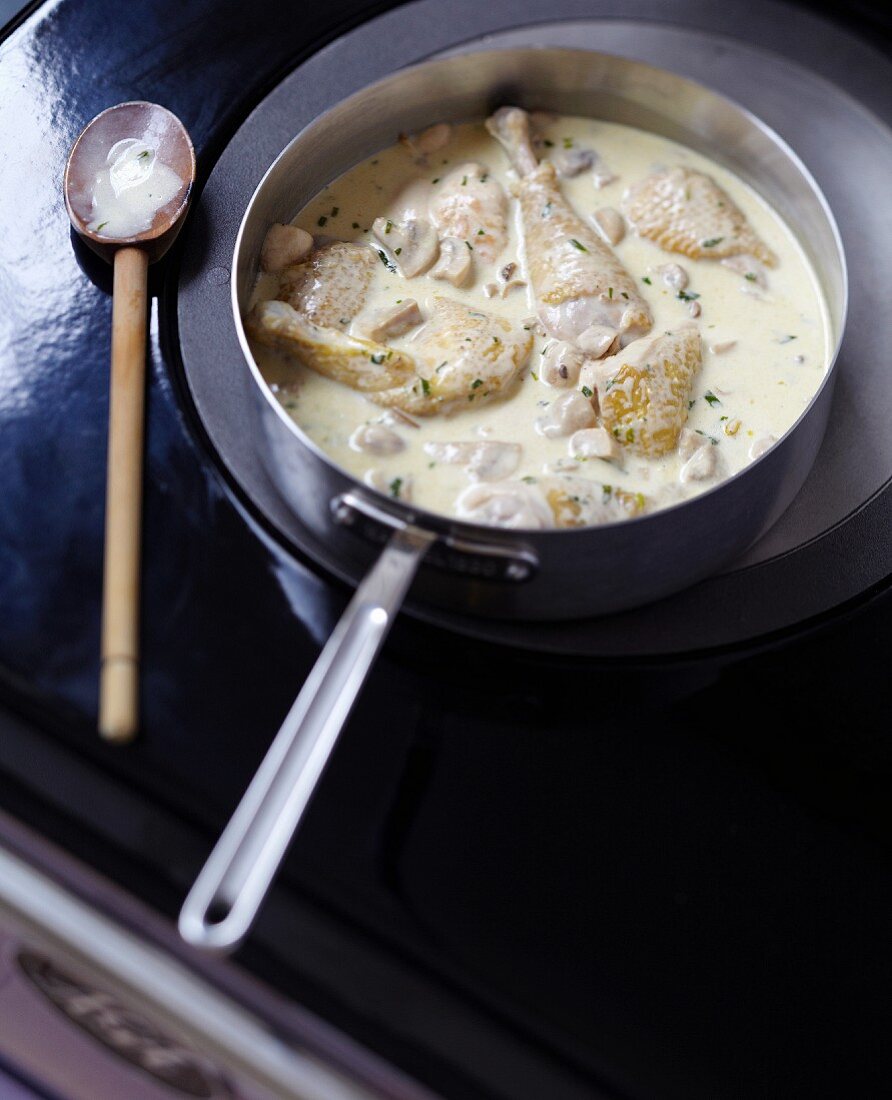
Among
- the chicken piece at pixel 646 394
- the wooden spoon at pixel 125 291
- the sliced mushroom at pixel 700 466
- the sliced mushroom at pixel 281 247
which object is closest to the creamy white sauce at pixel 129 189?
the wooden spoon at pixel 125 291

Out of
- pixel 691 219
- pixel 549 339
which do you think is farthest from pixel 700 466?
pixel 691 219

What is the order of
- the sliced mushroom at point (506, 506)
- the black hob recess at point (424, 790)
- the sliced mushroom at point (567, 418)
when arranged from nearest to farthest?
the black hob recess at point (424, 790), the sliced mushroom at point (506, 506), the sliced mushroom at point (567, 418)

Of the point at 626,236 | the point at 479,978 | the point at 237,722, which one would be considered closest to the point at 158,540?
the point at 237,722

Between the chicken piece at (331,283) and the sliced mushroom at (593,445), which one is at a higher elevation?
the chicken piece at (331,283)

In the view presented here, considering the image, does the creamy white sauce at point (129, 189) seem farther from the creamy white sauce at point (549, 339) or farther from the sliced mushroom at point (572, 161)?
the sliced mushroom at point (572, 161)

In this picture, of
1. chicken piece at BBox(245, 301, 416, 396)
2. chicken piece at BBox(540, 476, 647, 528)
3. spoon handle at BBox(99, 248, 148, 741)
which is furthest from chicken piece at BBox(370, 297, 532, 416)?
spoon handle at BBox(99, 248, 148, 741)

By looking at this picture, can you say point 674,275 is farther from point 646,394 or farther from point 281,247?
point 281,247

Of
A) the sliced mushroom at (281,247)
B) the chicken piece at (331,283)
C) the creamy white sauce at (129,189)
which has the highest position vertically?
the creamy white sauce at (129,189)
